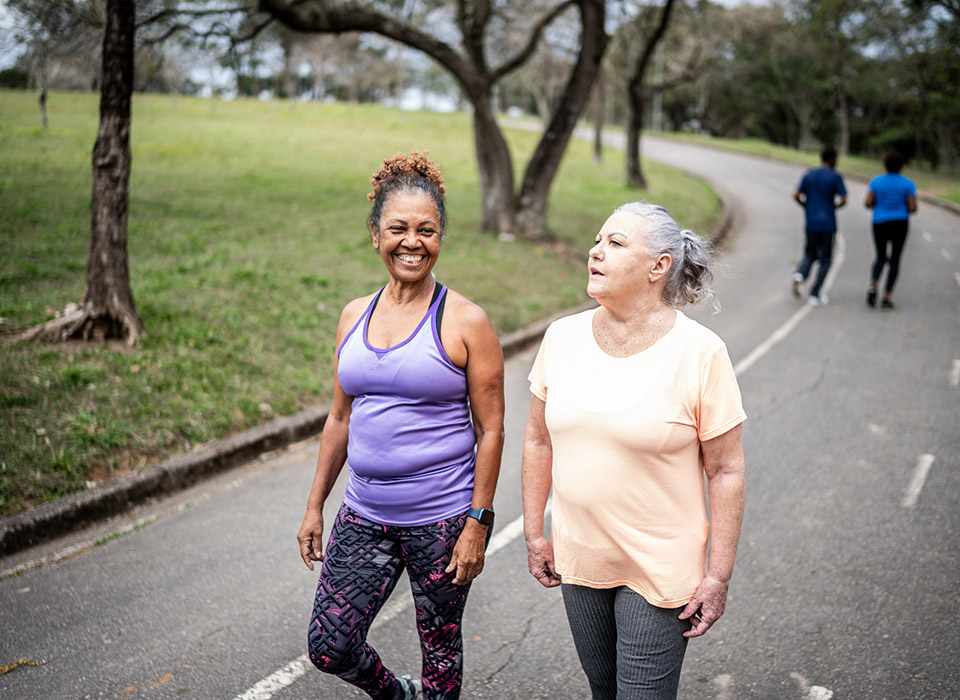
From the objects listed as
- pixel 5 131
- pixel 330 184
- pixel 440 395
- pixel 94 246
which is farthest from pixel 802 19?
pixel 440 395

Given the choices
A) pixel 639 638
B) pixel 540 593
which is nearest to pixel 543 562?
pixel 639 638

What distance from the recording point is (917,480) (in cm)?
570

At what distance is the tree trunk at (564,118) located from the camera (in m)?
13.8

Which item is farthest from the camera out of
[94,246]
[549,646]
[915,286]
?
[915,286]

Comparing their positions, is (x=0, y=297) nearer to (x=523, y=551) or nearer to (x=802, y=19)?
(x=523, y=551)

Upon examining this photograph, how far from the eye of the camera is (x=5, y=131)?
1759 cm

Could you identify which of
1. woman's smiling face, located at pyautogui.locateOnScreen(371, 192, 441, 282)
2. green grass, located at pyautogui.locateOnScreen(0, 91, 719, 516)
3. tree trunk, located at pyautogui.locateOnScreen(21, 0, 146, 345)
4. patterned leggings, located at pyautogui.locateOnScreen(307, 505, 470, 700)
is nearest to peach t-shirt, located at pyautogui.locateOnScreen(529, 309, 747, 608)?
patterned leggings, located at pyautogui.locateOnScreen(307, 505, 470, 700)

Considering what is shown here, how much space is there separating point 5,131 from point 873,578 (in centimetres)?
1905

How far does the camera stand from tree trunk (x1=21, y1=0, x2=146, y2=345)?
7188 millimetres

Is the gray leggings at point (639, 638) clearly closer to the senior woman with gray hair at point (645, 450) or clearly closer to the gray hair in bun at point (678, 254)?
the senior woman with gray hair at point (645, 450)

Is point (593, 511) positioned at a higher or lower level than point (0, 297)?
higher

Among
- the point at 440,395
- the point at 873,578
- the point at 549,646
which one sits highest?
the point at 440,395

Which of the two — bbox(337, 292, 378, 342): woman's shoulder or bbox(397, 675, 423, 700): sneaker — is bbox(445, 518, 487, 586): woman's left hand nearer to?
bbox(397, 675, 423, 700): sneaker

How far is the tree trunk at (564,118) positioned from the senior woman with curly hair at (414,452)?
455 inches
